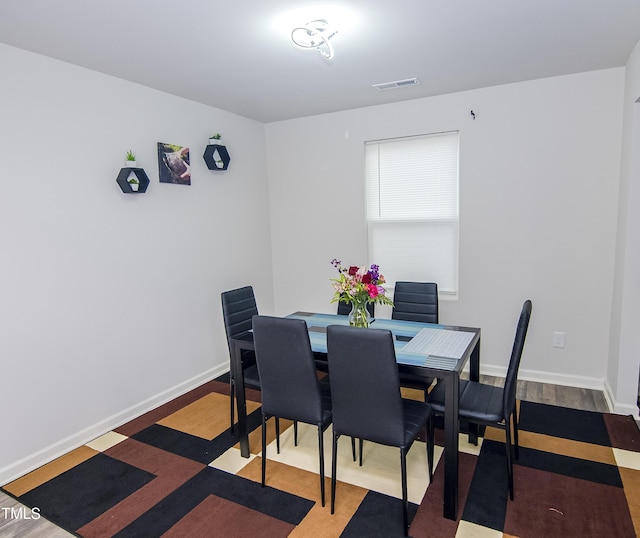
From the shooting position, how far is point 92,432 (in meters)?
2.96

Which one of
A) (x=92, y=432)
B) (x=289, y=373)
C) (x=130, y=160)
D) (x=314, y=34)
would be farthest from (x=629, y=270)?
(x=92, y=432)

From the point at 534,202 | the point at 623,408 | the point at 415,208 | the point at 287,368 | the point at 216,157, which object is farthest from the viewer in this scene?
the point at 415,208

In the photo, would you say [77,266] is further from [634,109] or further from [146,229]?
[634,109]

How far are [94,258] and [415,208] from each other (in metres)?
2.79

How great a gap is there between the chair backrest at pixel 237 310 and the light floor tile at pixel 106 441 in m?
1.04

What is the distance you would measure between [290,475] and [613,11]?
123 inches

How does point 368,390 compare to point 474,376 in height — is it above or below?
above

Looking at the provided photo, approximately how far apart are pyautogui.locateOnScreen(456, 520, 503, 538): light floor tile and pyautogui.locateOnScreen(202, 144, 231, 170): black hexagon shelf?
3298 millimetres

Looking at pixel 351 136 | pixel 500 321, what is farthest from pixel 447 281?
pixel 351 136

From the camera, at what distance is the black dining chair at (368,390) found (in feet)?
6.38

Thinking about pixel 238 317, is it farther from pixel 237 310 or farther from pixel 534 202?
pixel 534 202

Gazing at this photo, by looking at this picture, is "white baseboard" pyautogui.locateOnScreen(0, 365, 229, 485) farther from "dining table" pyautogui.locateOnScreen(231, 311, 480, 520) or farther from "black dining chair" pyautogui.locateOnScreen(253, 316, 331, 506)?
"black dining chair" pyautogui.locateOnScreen(253, 316, 331, 506)

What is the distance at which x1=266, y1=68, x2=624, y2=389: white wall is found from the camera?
331 centimetres

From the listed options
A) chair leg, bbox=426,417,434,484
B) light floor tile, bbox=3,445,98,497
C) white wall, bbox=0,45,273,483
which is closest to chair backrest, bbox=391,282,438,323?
chair leg, bbox=426,417,434,484
